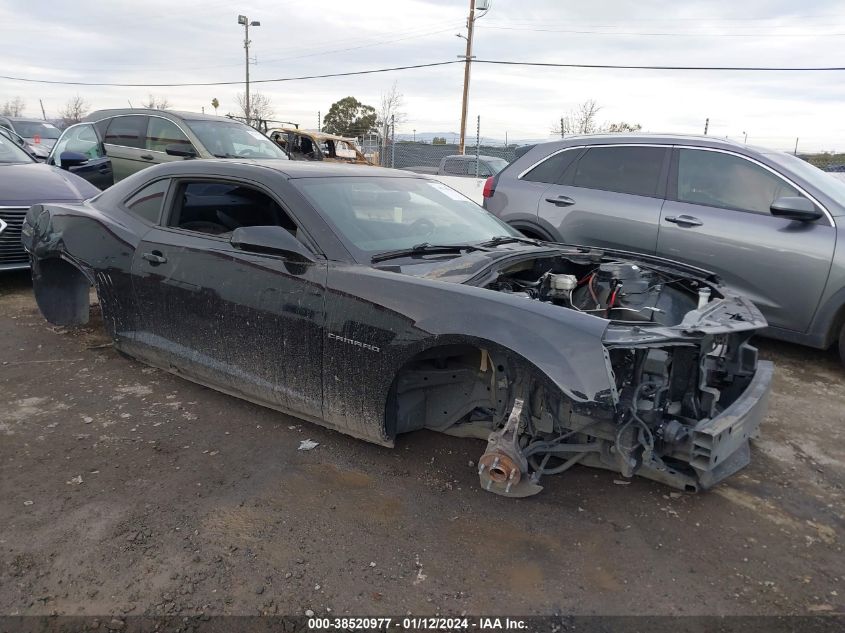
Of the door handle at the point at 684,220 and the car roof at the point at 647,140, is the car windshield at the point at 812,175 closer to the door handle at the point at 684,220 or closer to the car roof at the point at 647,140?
the car roof at the point at 647,140

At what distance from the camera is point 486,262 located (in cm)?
323

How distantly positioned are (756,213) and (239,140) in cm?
724

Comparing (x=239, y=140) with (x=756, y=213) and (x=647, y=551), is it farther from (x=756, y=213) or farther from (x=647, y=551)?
(x=647, y=551)

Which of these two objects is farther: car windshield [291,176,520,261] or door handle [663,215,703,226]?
door handle [663,215,703,226]

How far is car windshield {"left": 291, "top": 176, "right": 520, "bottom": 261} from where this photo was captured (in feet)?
10.8

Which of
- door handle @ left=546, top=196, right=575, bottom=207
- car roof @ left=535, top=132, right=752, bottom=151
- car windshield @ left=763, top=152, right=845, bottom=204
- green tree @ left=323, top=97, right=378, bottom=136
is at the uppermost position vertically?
green tree @ left=323, top=97, right=378, bottom=136

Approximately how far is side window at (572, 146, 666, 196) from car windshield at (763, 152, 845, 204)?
836 millimetres

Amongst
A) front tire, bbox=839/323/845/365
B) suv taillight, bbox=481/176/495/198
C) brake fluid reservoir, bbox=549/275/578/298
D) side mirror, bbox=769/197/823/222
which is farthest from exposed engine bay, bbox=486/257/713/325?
suv taillight, bbox=481/176/495/198

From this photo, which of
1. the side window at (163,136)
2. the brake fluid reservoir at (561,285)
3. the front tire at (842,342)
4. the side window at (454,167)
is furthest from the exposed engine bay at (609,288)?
the side window at (454,167)

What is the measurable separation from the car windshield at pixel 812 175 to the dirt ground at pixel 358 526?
185cm

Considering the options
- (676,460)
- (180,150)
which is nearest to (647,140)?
(676,460)

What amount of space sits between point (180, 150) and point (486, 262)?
696 cm

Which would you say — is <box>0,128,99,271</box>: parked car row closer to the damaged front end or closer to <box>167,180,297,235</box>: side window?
<box>167,180,297,235</box>: side window

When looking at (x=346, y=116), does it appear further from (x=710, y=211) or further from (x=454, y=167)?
(x=710, y=211)
